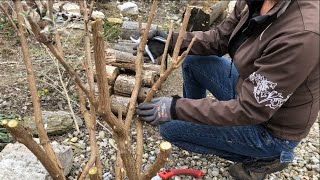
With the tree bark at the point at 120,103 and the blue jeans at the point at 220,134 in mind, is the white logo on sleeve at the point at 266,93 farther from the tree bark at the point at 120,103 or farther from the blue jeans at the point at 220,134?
the tree bark at the point at 120,103

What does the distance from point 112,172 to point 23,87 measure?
121 cm

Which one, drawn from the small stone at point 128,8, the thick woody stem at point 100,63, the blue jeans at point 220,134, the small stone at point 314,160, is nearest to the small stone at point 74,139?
the blue jeans at point 220,134

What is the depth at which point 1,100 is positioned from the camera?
9.57 feet

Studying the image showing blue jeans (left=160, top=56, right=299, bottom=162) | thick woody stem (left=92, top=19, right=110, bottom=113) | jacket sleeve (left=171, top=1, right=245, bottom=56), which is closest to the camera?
thick woody stem (left=92, top=19, right=110, bottom=113)

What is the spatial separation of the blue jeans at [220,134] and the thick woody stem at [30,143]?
0.85 metres

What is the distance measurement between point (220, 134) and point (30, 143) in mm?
1146

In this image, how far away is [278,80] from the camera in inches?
67.4

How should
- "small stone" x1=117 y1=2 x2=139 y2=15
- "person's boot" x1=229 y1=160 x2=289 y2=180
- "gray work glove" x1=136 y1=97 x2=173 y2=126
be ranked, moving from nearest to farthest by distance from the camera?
"gray work glove" x1=136 y1=97 x2=173 y2=126, "person's boot" x1=229 y1=160 x2=289 y2=180, "small stone" x1=117 y1=2 x2=139 y2=15

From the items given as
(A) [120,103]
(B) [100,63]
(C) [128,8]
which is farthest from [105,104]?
(C) [128,8]

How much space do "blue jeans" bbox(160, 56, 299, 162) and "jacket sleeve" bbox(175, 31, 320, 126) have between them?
0.23 metres

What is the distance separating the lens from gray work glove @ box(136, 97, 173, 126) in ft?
6.47

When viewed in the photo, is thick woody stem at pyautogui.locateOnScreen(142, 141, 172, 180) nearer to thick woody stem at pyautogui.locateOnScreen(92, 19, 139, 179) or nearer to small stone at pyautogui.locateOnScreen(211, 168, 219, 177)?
thick woody stem at pyautogui.locateOnScreen(92, 19, 139, 179)

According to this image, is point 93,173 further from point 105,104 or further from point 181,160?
point 181,160

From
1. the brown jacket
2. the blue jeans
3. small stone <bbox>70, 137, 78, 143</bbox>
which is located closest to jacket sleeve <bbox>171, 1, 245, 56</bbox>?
the blue jeans
